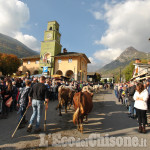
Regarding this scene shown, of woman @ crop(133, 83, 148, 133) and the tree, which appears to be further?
the tree

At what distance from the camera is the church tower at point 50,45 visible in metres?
32.1

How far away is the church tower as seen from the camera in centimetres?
3207

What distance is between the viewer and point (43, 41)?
33281 millimetres

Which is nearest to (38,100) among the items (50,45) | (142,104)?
(142,104)

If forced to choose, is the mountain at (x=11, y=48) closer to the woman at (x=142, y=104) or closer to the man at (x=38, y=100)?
the man at (x=38, y=100)

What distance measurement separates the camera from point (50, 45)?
32344 millimetres

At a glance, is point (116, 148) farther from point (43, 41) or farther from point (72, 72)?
point (43, 41)

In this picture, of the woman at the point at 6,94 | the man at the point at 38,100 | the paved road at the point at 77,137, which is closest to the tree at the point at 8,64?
the woman at the point at 6,94

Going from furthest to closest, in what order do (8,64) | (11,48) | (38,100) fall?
(11,48) < (8,64) < (38,100)

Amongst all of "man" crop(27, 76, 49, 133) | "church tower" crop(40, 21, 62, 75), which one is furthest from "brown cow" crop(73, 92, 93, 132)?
"church tower" crop(40, 21, 62, 75)

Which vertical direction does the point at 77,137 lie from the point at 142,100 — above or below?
below

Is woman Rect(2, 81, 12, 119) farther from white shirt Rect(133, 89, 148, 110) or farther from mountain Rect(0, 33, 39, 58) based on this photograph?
mountain Rect(0, 33, 39, 58)

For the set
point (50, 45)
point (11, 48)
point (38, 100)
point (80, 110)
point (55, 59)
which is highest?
point (11, 48)

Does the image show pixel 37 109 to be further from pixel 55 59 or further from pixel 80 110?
pixel 55 59
